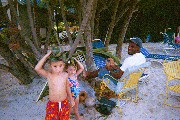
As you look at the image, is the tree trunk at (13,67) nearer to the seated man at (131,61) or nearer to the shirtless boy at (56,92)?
the seated man at (131,61)

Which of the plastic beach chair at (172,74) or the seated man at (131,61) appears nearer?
the plastic beach chair at (172,74)

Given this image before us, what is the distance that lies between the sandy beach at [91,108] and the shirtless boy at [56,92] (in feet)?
3.29

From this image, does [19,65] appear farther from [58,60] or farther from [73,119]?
[58,60]

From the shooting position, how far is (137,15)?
48.0 feet

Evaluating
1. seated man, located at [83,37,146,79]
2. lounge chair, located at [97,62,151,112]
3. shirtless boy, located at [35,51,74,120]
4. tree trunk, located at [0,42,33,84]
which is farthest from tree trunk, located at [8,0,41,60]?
shirtless boy, located at [35,51,74,120]

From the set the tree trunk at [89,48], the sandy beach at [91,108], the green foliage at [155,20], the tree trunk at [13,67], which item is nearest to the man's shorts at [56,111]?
the sandy beach at [91,108]

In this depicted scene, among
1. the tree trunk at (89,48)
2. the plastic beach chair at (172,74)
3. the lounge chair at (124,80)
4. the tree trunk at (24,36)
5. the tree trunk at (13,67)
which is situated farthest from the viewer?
the tree trunk at (13,67)

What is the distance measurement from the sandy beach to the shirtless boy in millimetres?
1002

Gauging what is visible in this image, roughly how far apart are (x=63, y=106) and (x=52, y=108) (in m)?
0.17

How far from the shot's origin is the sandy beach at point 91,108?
14.8 feet

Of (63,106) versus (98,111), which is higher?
(63,106)

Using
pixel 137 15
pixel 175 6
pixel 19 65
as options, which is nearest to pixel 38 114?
pixel 19 65

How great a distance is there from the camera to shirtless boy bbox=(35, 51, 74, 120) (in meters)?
3.49

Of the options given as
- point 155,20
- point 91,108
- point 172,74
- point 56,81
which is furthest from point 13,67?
point 155,20
